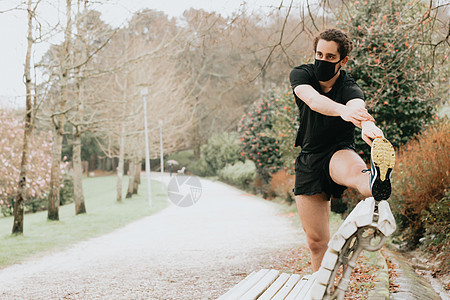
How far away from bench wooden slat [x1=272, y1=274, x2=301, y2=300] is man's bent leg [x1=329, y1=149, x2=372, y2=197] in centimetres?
71

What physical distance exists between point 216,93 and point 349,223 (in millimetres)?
37843

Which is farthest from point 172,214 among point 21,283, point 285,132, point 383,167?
point 383,167

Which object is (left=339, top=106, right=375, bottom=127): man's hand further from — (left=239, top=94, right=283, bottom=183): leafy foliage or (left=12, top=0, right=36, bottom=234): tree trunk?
(left=239, top=94, right=283, bottom=183): leafy foliage

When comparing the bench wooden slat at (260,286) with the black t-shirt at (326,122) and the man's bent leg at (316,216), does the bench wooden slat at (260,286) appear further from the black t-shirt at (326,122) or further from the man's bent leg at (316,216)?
the black t-shirt at (326,122)

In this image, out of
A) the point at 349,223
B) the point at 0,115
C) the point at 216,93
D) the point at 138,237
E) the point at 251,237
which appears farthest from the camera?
the point at 216,93

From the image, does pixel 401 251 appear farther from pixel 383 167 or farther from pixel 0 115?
pixel 0 115

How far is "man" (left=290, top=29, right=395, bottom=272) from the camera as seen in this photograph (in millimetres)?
2439

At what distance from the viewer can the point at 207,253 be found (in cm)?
763

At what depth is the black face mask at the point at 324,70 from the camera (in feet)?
8.64

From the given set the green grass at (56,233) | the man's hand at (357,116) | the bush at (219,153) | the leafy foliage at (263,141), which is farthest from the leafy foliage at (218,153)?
the man's hand at (357,116)

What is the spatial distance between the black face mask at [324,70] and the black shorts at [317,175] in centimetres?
44

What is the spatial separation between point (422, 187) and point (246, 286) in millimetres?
4176

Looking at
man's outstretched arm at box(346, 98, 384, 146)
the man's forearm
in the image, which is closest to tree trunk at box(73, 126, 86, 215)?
the man's forearm

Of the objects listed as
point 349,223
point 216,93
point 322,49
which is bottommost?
point 349,223
